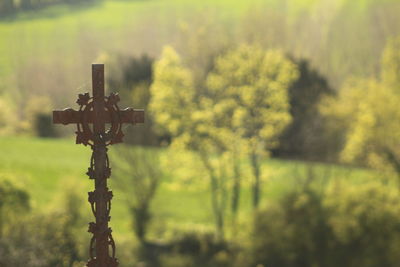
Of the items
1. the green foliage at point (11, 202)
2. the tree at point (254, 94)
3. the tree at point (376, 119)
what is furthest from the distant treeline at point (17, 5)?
the green foliage at point (11, 202)

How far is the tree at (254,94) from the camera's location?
109 ft

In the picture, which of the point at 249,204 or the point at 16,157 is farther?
the point at 16,157

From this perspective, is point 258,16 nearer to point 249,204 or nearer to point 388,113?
point 249,204

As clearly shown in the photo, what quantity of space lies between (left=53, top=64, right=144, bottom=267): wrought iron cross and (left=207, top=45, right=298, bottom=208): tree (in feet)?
85.0

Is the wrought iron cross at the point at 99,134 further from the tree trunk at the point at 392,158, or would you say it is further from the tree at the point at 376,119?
the tree trunk at the point at 392,158

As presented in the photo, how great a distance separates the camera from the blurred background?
2483 centimetres

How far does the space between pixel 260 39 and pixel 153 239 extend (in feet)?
61.5

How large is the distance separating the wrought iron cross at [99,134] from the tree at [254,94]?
1020 inches

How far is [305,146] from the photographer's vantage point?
132 ft

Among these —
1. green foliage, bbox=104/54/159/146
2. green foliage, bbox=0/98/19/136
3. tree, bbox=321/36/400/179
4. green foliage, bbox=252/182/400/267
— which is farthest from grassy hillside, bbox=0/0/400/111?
green foliage, bbox=252/182/400/267

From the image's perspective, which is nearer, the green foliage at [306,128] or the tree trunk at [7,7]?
the green foliage at [306,128]

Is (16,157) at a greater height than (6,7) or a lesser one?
lesser

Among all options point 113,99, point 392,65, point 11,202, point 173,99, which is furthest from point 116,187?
point 113,99

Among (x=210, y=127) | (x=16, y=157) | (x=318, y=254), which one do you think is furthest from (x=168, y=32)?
(x=318, y=254)
